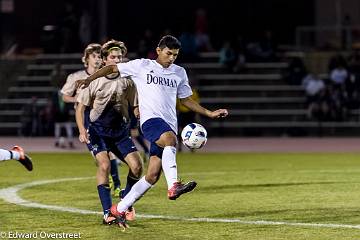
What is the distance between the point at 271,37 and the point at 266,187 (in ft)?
63.2

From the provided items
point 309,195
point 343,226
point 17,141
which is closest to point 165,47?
point 343,226

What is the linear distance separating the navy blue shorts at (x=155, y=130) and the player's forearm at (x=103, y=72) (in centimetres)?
68

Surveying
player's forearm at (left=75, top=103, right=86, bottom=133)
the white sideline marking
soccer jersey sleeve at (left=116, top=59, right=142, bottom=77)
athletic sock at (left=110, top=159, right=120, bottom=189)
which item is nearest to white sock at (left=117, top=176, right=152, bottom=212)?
the white sideline marking

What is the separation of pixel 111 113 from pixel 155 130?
137cm

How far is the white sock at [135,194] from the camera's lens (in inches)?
439

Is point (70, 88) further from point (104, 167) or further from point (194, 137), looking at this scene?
point (194, 137)

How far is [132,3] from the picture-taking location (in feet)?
133

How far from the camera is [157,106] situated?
11.3m

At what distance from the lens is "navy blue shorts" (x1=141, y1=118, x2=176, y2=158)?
11203 millimetres

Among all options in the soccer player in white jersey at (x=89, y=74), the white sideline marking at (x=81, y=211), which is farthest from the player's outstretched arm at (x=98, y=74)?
the white sideline marking at (x=81, y=211)

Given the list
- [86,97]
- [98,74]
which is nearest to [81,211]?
[86,97]

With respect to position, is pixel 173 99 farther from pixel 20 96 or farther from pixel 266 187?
pixel 20 96

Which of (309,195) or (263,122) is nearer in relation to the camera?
(309,195)

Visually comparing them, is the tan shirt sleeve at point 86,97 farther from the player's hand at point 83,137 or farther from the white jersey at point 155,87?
the white jersey at point 155,87
